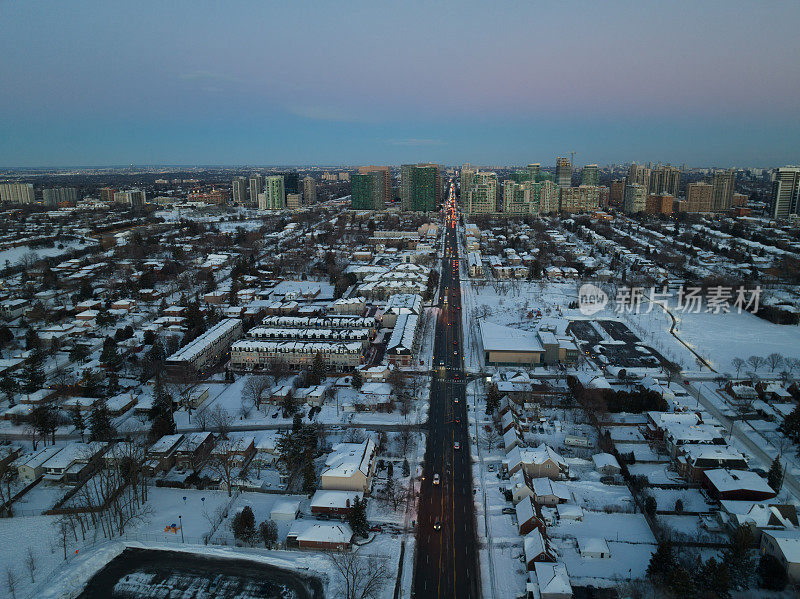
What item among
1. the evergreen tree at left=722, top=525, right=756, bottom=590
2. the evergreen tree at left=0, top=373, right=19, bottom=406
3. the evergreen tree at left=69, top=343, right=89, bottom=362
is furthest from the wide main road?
the evergreen tree at left=69, top=343, right=89, bottom=362

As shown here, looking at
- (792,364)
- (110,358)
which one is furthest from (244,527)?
(792,364)

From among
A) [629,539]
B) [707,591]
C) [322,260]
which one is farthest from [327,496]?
[322,260]

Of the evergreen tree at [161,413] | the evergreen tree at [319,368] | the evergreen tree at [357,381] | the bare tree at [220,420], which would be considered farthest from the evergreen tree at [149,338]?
the evergreen tree at [357,381]

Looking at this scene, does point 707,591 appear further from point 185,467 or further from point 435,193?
point 435,193

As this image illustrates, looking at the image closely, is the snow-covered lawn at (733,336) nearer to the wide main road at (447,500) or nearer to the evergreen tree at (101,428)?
the wide main road at (447,500)

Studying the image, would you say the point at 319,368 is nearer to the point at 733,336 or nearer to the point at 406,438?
the point at 406,438

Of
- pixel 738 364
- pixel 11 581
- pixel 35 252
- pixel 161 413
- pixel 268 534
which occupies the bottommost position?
pixel 11 581

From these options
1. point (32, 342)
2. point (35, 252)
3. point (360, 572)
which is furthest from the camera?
point (35, 252)
